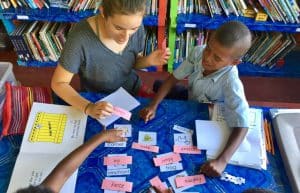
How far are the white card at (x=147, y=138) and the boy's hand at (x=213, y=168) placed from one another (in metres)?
0.22

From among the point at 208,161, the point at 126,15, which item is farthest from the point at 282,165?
the point at 126,15

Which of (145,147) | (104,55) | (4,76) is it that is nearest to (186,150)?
(145,147)

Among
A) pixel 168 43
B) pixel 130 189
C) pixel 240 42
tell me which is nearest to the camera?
pixel 130 189

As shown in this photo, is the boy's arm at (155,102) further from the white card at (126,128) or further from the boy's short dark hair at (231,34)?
the boy's short dark hair at (231,34)

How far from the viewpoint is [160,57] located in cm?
149

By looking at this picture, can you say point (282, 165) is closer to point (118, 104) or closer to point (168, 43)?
point (118, 104)

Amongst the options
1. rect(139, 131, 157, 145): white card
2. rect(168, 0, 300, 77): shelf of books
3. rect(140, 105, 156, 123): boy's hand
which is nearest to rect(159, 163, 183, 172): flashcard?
rect(139, 131, 157, 145): white card

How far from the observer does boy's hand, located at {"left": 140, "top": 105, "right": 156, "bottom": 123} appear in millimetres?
1341

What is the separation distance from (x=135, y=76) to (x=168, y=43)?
87 cm

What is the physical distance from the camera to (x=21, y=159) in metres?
1.17

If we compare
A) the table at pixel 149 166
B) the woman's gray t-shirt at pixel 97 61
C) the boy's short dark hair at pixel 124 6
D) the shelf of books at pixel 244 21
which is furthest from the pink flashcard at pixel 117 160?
the shelf of books at pixel 244 21

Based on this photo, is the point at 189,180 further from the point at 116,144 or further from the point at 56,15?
the point at 56,15

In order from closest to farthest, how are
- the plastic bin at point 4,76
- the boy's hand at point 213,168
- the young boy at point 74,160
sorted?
the young boy at point 74,160 < the boy's hand at point 213,168 < the plastic bin at point 4,76

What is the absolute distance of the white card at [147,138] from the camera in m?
1.27
